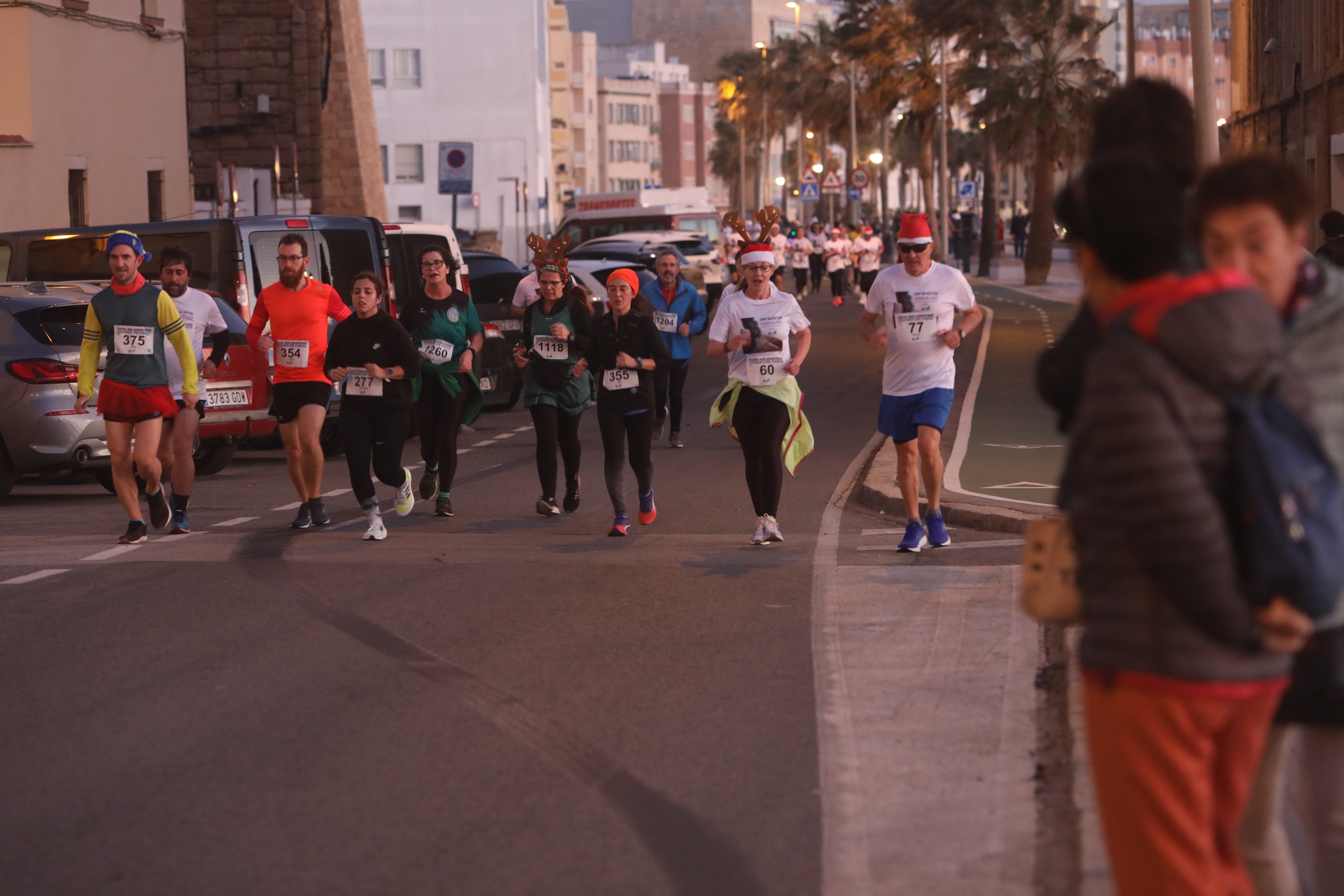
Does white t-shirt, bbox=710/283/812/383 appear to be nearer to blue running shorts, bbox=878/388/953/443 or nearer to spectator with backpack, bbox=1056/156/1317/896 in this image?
blue running shorts, bbox=878/388/953/443

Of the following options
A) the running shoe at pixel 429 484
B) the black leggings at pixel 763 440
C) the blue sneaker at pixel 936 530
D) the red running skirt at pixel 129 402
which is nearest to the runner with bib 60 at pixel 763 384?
the black leggings at pixel 763 440

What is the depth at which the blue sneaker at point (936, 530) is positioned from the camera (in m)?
11.2

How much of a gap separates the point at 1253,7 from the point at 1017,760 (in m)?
41.2

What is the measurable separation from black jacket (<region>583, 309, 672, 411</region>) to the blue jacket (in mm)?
3949

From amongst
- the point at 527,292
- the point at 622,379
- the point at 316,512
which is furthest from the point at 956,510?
the point at 316,512

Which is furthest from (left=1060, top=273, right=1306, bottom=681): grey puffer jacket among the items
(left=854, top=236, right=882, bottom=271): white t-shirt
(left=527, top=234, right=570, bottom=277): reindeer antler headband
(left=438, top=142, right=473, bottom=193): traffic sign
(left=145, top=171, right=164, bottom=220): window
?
(left=854, top=236, right=882, bottom=271): white t-shirt

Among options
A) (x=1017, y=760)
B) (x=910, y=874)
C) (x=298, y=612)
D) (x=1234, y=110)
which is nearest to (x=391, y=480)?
(x=298, y=612)

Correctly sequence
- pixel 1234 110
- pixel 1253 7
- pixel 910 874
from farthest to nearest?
pixel 1234 110
pixel 1253 7
pixel 910 874

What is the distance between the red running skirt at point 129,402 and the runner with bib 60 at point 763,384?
357 centimetres

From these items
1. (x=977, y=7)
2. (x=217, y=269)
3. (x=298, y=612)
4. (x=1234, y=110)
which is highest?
(x=977, y=7)

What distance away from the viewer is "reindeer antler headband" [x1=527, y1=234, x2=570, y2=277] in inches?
550

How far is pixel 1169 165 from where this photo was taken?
3.95m

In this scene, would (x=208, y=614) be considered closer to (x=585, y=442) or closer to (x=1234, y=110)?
(x=585, y=442)

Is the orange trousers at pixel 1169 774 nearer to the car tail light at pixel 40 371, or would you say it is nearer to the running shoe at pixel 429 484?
the running shoe at pixel 429 484
